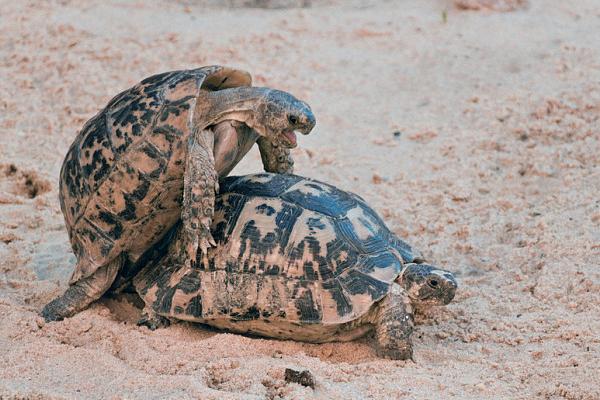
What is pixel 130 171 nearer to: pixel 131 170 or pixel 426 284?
pixel 131 170

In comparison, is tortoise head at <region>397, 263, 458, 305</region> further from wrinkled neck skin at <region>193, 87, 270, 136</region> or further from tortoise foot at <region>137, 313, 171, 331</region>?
tortoise foot at <region>137, 313, 171, 331</region>

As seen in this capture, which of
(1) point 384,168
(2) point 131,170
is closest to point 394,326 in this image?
(2) point 131,170

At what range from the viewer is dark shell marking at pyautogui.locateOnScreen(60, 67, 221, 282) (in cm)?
468

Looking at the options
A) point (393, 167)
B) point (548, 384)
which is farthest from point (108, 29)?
point (548, 384)

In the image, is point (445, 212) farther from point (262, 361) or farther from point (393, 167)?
point (262, 361)

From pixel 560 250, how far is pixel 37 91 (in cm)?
505

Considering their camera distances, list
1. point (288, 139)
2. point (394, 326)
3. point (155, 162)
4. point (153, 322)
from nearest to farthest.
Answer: point (394, 326)
point (155, 162)
point (153, 322)
point (288, 139)

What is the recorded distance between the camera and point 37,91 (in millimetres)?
8047

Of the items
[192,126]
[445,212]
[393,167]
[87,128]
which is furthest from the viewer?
[393,167]

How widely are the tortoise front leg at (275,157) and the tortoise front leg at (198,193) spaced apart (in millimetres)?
704

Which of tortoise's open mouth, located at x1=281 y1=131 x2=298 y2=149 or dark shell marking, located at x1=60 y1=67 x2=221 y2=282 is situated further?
tortoise's open mouth, located at x1=281 y1=131 x2=298 y2=149

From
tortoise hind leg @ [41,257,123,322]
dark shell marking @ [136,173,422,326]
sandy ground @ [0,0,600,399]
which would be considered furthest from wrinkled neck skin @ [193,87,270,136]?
sandy ground @ [0,0,600,399]

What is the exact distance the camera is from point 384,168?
718 cm

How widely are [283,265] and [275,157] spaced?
1002 millimetres
